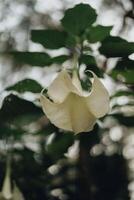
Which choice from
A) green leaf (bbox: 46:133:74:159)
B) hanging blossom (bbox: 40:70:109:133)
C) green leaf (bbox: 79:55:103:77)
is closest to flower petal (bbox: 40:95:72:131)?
hanging blossom (bbox: 40:70:109:133)

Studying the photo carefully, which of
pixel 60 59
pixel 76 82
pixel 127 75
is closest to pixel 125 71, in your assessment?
pixel 127 75

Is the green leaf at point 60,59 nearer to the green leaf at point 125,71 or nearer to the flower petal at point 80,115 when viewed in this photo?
the green leaf at point 125,71

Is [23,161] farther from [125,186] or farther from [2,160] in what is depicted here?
[125,186]

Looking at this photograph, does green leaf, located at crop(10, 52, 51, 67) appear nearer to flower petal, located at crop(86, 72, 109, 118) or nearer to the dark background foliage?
the dark background foliage

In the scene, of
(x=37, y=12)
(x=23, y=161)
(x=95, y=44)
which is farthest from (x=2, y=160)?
(x=37, y=12)

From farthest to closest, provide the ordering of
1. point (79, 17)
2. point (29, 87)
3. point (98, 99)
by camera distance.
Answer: point (29, 87) → point (79, 17) → point (98, 99)

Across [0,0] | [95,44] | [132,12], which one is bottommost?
[95,44]

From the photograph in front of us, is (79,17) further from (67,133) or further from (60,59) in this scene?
(67,133)

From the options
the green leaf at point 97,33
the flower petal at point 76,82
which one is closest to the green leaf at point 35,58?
the green leaf at point 97,33
